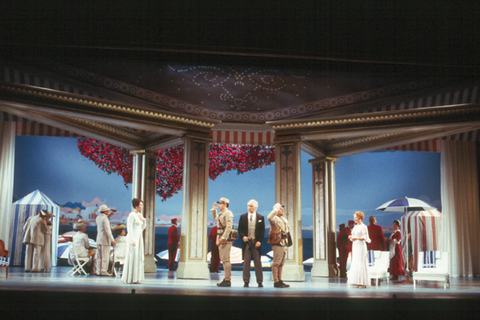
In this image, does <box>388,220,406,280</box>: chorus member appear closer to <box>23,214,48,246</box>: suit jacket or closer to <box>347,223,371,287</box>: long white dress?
<box>347,223,371,287</box>: long white dress

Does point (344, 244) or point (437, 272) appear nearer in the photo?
point (437, 272)

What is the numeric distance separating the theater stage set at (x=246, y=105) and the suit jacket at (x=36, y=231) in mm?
1026

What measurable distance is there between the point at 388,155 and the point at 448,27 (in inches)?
567

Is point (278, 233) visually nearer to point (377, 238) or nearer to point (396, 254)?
point (377, 238)

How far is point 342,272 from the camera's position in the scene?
40.3 feet

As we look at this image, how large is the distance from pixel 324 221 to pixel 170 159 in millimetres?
5346

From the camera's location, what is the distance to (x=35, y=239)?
11109mm

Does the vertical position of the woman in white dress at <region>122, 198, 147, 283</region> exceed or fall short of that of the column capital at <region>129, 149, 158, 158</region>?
it falls short

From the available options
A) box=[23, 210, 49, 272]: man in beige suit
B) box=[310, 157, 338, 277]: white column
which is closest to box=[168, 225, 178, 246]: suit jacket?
box=[23, 210, 49, 272]: man in beige suit

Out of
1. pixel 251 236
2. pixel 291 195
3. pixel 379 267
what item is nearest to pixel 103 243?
pixel 251 236

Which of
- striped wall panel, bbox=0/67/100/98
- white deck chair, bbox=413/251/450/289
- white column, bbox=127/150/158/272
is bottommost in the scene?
white deck chair, bbox=413/251/450/289

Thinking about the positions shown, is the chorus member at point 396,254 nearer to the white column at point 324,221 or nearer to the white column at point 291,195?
the white column at point 324,221

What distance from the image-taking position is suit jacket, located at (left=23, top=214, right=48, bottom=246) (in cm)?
1109

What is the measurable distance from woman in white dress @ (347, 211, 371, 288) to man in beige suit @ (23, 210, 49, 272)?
23.5 ft
